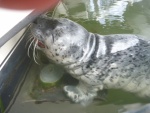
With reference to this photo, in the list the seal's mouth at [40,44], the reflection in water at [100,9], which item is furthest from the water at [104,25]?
the seal's mouth at [40,44]

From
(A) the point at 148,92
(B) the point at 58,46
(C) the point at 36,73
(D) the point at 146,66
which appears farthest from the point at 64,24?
(A) the point at 148,92

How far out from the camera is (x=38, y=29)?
1.48 meters

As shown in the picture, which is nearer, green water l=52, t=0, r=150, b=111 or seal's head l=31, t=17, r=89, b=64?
seal's head l=31, t=17, r=89, b=64

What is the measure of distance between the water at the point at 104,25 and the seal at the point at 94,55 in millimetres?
78

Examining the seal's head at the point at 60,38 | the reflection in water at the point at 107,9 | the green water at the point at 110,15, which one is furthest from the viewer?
the reflection in water at the point at 107,9

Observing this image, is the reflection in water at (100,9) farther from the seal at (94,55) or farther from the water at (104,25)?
the seal at (94,55)

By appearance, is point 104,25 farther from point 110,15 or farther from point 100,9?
point 100,9

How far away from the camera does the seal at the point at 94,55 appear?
4.75 feet

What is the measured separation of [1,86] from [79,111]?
46 centimetres

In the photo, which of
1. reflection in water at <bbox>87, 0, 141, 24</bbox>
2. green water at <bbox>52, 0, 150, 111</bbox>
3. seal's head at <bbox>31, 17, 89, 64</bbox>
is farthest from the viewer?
reflection in water at <bbox>87, 0, 141, 24</bbox>

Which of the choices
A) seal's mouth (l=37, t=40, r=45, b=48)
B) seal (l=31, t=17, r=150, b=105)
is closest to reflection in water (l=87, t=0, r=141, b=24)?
seal (l=31, t=17, r=150, b=105)

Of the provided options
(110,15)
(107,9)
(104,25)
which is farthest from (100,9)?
(104,25)

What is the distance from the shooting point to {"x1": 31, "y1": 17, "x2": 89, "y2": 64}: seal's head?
4.70ft

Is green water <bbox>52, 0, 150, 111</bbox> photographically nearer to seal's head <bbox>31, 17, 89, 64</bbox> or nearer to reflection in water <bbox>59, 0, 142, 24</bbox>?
reflection in water <bbox>59, 0, 142, 24</bbox>
